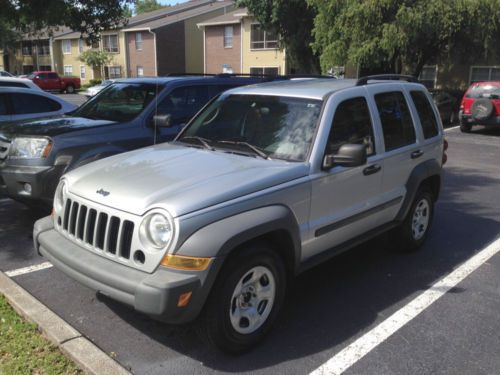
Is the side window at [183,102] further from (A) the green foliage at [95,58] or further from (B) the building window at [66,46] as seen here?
(B) the building window at [66,46]

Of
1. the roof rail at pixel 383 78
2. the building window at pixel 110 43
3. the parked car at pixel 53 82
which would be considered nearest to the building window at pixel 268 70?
the parked car at pixel 53 82

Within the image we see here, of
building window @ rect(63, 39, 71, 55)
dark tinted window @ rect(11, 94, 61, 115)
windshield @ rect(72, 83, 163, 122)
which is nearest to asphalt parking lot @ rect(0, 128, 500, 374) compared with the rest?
windshield @ rect(72, 83, 163, 122)

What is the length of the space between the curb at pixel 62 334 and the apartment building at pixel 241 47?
31.2 metres

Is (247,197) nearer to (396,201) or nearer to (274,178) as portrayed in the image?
(274,178)

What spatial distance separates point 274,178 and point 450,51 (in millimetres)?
19647

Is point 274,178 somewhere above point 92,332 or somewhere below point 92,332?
above

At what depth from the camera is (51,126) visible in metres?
6.01

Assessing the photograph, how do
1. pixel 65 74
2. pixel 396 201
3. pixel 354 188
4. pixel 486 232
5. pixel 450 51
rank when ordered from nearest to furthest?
pixel 354 188 → pixel 396 201 → pixel 486 232 → pixel 450 51 → pixel 65 74

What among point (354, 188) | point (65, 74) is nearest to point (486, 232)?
point (354, 188)

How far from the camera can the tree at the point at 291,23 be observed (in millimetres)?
23578

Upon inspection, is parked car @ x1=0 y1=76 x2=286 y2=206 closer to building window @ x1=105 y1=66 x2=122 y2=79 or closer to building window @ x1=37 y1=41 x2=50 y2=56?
building window @ x1=105 y1=66 x2=122 y2=79

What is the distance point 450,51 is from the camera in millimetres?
20516

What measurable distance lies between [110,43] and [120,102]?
43.7 metres

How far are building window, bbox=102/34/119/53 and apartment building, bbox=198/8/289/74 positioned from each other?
440 inches
